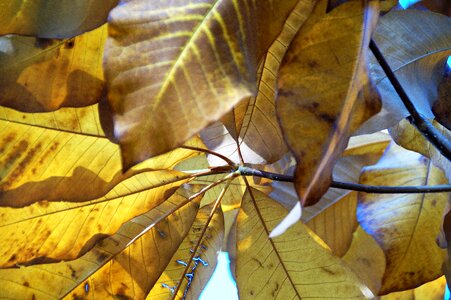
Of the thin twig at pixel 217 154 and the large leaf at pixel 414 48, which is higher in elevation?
the large leaf at pixel 414 48

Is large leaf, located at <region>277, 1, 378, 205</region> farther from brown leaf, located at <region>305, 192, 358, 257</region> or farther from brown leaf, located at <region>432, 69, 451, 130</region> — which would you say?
brown leaf, located at <region>305, 192, 358, 257</region>

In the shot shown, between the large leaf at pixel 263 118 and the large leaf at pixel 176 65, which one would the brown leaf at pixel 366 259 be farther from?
the large leaf at pixel 176 65

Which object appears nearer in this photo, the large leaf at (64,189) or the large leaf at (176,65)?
the large leaf at (176,65)

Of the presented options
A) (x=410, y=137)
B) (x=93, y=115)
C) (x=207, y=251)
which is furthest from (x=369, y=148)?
(x=93, y=115)

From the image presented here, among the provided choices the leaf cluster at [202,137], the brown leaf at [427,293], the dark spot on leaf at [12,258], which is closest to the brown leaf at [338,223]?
the leaf cluster at [202,137]

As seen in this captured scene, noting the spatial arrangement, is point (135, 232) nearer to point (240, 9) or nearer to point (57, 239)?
point (57, 239)
